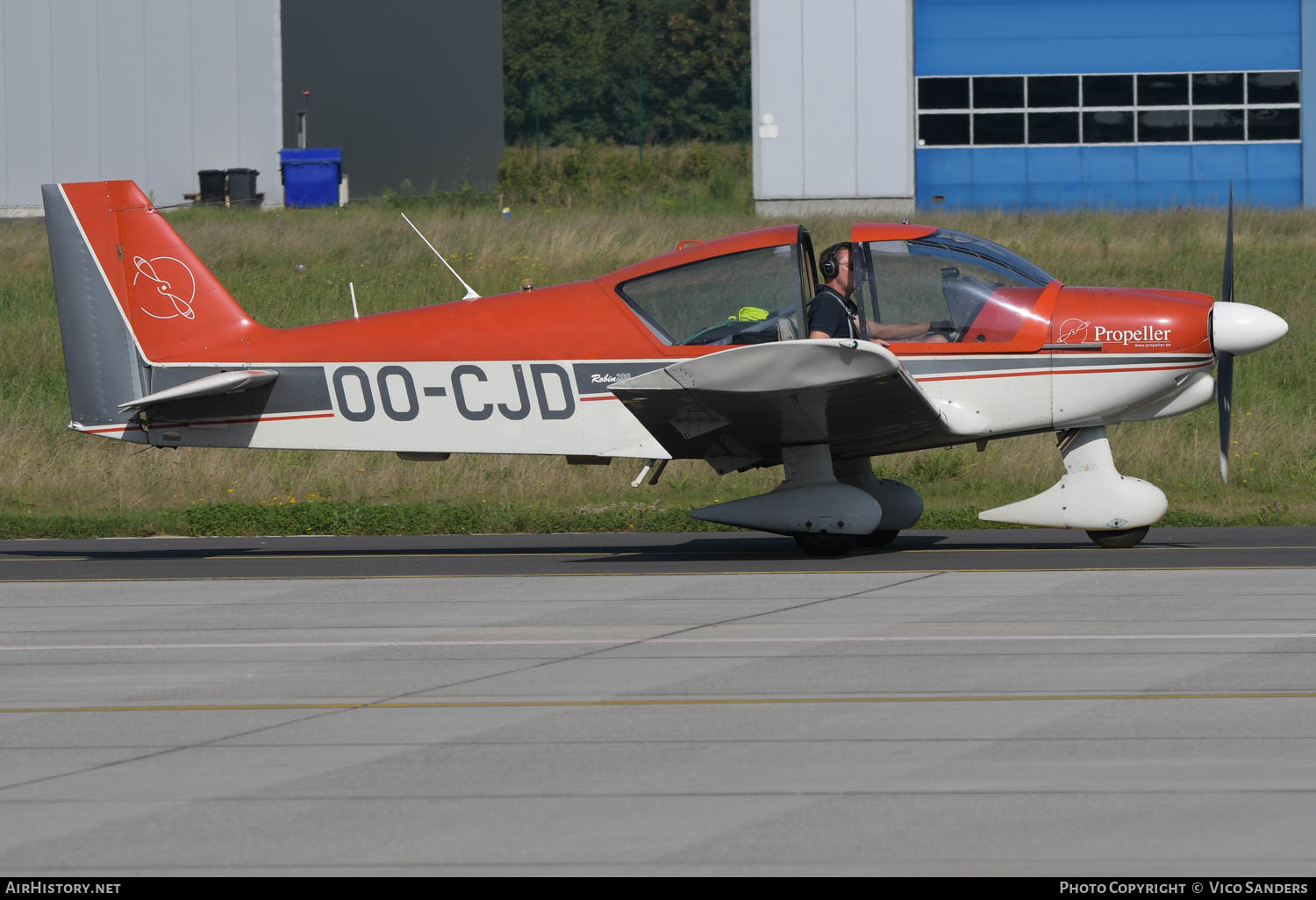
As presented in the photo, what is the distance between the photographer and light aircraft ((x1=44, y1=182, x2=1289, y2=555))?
10125 millimetres

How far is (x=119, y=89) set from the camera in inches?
1294

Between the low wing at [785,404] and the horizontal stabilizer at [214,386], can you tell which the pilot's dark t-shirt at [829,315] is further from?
the horizontal stabilizer at [214,386]

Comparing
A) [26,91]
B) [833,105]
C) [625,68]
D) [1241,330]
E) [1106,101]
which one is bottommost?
[1241,330]

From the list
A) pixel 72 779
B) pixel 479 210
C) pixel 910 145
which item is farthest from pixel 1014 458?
pixel 910 145

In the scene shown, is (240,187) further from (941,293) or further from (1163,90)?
(941,293)

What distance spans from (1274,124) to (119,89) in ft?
78.5

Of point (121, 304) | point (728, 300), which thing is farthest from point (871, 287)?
point (121, 304)

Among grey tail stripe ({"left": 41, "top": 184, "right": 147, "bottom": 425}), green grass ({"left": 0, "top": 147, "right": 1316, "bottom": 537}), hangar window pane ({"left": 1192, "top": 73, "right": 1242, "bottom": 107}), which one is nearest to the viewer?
grey tail stripe ({"left": 41, "top": 184, "right": 147, "bottom": 425})

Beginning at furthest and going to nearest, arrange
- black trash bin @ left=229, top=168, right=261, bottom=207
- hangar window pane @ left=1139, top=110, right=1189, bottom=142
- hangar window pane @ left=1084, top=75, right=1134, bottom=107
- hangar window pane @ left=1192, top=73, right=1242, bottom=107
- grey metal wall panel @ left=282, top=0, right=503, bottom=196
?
1. grey metal wall panel @ left=282, top=0, right=503, bottom=196
2. hangar window pane @ left=1084, top=75, right=1134, bottom=107
3. hangar window pane @ left=1139, top=110, right=1189, bottom=142
4. hangar window pane @ left=1192, top=73, right=1242, bottom=107
5. black trash bin @ left=229, top=168, right=261, bottom=207

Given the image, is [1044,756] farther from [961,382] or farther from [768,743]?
[961,382]

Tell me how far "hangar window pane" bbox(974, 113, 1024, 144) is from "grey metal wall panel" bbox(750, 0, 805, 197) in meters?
4.08

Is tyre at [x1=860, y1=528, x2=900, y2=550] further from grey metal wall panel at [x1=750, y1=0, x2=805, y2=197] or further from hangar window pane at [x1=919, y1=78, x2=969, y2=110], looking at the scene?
hangar window pane at [x1=919, y1=78, x2=969, y2=110]

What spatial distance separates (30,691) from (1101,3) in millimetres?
30828

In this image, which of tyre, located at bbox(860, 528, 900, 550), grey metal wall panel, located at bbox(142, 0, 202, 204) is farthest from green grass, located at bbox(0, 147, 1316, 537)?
grey metal wall panel, located at bbox(142, 0, 202, 204)
